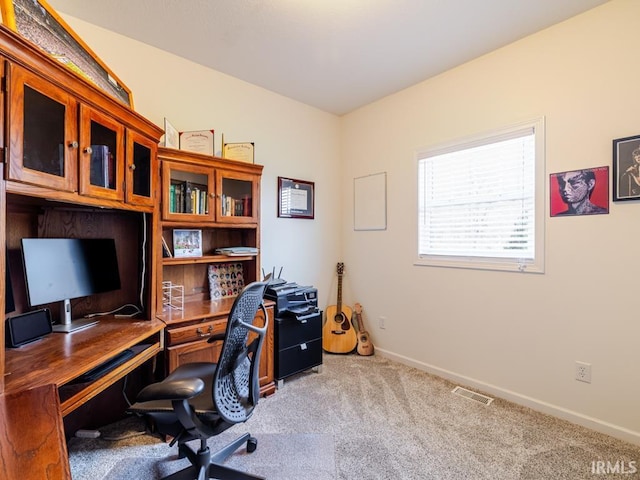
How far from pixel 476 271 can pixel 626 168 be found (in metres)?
1.14

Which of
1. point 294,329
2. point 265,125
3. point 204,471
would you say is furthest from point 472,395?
point 265,125

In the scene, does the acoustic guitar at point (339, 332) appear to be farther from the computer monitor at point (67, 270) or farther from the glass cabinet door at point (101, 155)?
the glass cabinet door at point (101, 155)

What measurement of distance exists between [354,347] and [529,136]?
249 centimetres

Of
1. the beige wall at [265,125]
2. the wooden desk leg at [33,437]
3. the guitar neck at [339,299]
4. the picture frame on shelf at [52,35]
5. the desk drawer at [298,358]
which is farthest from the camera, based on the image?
the guitar neck at [339,299]

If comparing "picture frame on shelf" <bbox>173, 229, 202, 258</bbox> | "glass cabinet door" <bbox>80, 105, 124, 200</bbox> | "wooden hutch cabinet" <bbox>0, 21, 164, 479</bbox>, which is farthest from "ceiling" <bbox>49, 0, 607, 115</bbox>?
"picture frame on shelf" <bbox>173, 229, 202, 258</bbox>

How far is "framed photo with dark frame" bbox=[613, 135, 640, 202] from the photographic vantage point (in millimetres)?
1820

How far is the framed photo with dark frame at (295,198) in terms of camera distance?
320 centimetres

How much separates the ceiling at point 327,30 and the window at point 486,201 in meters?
0.69

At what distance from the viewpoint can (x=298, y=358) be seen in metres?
2.66

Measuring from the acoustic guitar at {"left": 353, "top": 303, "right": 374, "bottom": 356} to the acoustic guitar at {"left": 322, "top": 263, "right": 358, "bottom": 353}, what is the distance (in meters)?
0.06

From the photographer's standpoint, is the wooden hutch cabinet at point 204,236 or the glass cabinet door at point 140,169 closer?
the glass cabinet door at point 140,169

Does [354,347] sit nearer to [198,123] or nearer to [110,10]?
[198,123]

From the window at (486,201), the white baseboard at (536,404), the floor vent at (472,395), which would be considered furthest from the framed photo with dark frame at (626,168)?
the floor vent at (472,395)

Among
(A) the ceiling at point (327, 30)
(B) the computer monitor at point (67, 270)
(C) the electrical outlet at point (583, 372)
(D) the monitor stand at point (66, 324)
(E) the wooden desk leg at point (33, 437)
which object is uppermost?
(A) the ceiling at point (327, 30)
